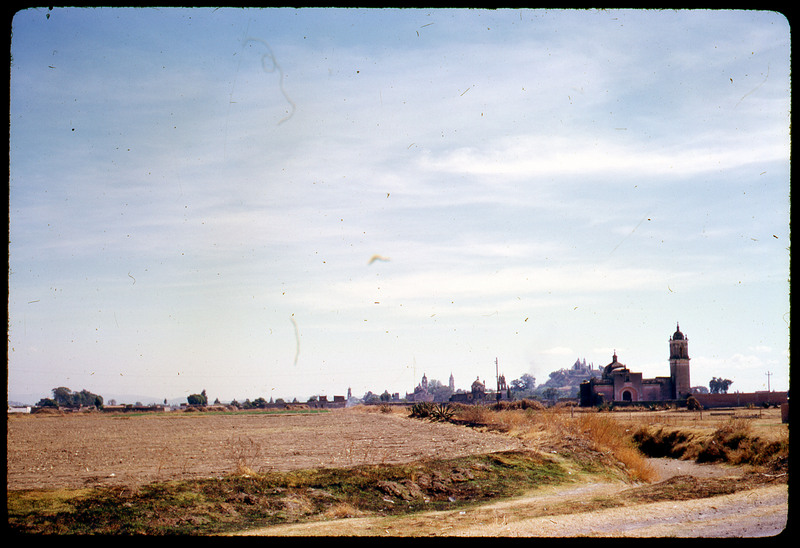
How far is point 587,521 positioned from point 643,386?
271 feet

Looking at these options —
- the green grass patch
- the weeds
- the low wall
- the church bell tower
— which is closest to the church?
the church bell tower

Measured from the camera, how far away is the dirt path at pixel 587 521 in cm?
1084

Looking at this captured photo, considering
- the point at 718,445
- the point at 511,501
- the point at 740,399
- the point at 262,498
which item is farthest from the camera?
the point at 740,399

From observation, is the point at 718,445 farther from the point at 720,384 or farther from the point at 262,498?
the point at 720,384

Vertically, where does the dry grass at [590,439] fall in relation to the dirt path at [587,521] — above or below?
below

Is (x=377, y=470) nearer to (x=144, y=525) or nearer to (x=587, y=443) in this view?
(x=144, y=525)

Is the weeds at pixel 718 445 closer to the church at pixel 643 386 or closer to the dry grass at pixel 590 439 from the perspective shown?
the dry grass at pixel 590 439

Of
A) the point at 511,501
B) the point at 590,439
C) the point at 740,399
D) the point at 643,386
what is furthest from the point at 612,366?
the point at 511,501

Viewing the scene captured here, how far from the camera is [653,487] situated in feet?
51.5

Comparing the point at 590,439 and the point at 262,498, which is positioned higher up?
the point at 262,498

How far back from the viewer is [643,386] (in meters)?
87.6

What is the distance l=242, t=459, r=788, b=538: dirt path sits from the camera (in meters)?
10.8

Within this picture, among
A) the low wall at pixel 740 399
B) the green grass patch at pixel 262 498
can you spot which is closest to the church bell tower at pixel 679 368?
the low wall at pixel 740 399

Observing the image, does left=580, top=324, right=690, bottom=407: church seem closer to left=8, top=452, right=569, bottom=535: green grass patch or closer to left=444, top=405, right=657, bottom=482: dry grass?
left=444, top=405, right=657, bottom=482: dry grass
